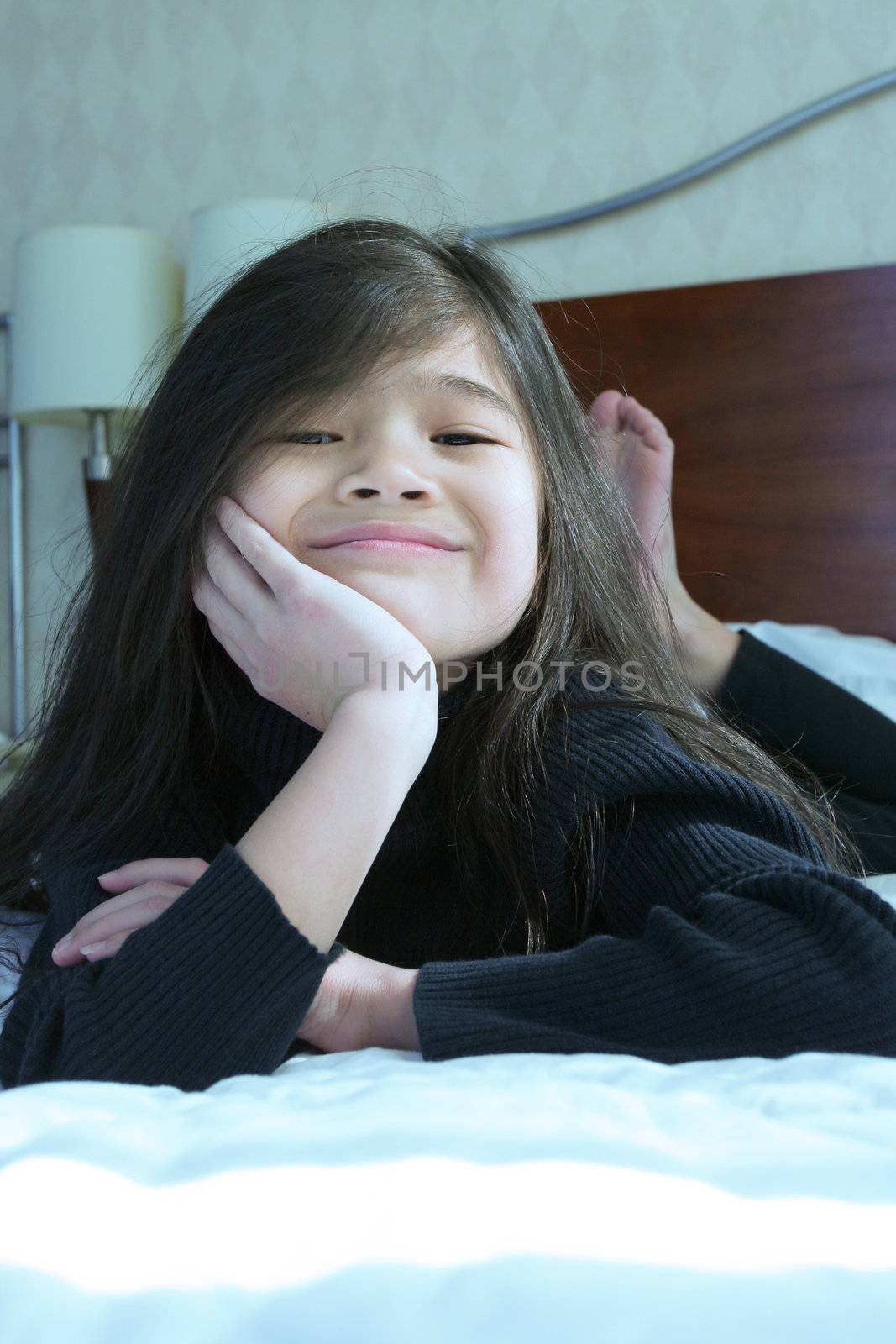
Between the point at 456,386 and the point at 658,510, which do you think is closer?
the point at 456,386

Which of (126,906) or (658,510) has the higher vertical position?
(658,510)

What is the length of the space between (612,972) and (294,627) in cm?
29

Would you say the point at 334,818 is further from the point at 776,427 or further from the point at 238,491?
A: the point at 776,427

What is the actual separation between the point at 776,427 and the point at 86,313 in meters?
1.26

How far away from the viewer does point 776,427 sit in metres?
1.97

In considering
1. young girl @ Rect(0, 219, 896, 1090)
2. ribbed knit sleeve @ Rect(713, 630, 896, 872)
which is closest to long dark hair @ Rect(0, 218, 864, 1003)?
young girl @ Rect(0, 219, 896, 1090)

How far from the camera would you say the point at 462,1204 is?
0.37 m

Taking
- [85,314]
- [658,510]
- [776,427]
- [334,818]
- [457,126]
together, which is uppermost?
[457,126]

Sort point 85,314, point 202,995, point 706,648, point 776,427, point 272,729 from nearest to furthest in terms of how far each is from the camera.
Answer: point 202,995 < point 272,729 < point 706,648 < point 776,427 < point 85,314

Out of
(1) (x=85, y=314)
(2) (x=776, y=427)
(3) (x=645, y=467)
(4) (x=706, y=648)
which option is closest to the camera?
(4) (x=706, y=648)

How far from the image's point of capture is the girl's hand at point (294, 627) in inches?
28.4

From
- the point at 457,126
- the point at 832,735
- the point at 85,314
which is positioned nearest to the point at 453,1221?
the point at 832,735

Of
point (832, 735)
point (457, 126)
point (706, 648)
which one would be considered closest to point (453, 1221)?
point (832, 735)

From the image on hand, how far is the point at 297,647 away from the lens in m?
0.75
